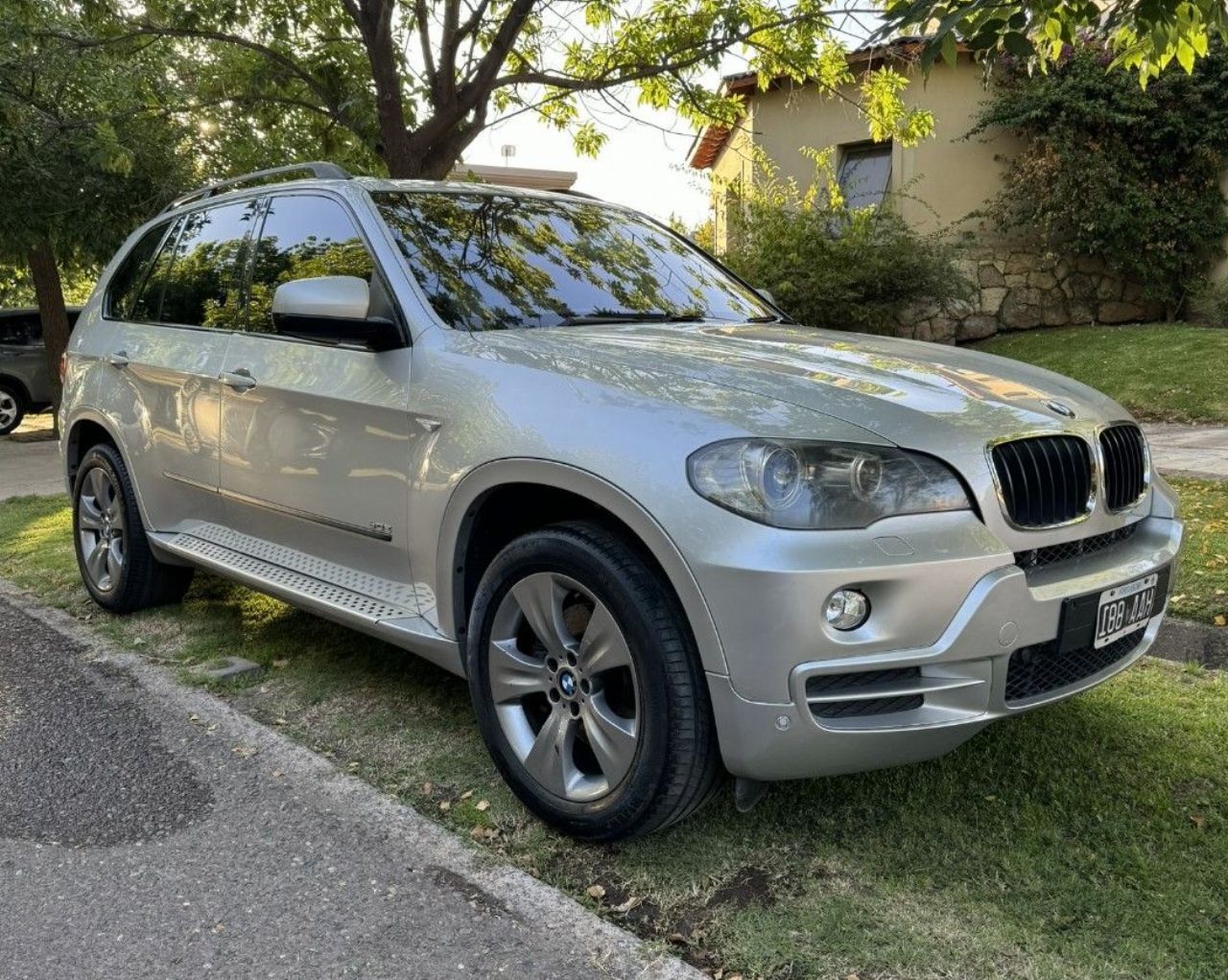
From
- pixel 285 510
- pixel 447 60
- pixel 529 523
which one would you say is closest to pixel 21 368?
pixel 447 60

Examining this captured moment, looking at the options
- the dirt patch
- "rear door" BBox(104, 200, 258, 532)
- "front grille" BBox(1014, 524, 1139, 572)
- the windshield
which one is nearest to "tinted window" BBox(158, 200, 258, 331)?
"rear door" BBox(104, 200, 258, 532)

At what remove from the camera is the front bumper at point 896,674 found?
2350 mm

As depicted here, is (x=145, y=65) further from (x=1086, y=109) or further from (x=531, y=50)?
(x=1086, y=109)

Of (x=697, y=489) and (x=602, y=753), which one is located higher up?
(x=697, y=489)

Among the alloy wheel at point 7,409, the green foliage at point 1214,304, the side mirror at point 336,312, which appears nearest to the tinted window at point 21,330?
the alloy wheel at point 7,409

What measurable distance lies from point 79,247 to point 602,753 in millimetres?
11341

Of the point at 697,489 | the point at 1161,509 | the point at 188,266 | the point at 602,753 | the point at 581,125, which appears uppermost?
the point at 581,125

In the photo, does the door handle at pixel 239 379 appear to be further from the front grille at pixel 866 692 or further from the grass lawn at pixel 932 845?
the front grille at pixel 866 692

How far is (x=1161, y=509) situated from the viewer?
10.3ft

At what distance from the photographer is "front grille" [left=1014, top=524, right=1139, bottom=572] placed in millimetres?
2600

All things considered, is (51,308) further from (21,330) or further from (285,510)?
(285,510)

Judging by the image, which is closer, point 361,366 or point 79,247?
point 361,366

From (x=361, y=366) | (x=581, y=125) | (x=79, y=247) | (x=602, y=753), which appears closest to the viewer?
(x=602, y=753)

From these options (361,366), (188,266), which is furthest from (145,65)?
(361,366)
